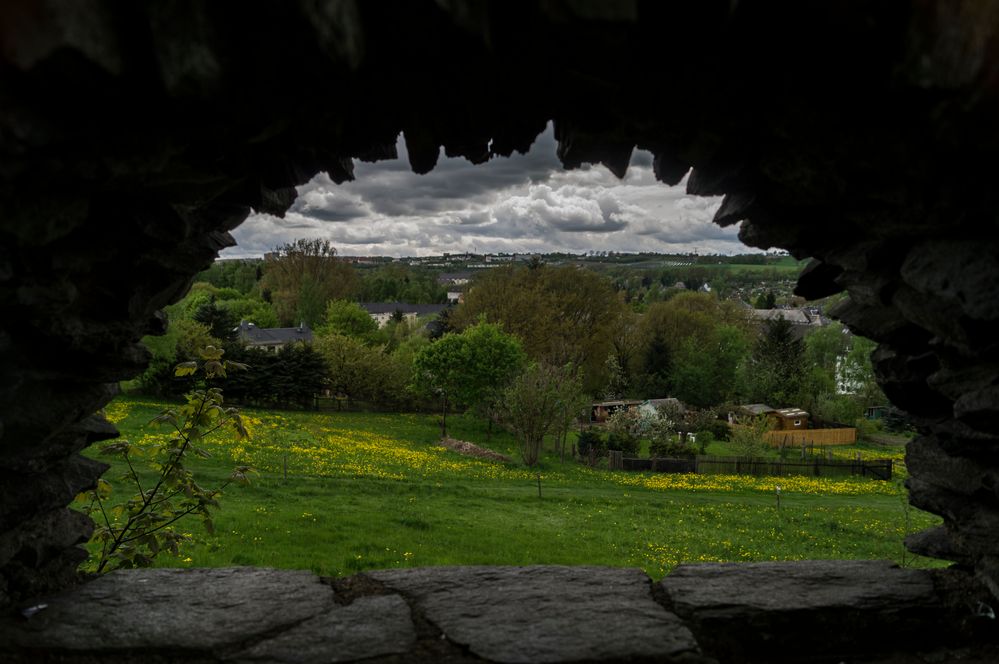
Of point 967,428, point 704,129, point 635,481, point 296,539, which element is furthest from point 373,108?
point 635,481

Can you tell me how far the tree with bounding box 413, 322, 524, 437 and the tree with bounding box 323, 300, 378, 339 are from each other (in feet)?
69.6

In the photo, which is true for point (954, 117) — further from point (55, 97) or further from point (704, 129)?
point (55, 97)

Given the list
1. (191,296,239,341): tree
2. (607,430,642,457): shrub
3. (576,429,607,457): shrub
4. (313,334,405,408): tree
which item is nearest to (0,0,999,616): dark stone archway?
(576,429,607,457): shrub

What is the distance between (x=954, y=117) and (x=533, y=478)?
21353 mm

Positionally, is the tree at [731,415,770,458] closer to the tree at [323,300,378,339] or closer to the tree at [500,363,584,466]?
the tree at [500,363,584,466]

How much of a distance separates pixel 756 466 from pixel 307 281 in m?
53.9

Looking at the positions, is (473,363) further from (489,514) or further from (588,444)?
(489,514)

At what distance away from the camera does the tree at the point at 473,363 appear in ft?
108

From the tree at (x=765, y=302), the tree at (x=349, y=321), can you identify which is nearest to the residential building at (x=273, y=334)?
the tree at (x=349, y=321)

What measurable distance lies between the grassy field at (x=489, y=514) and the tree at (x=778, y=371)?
73.2 ft

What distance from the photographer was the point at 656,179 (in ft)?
10.6

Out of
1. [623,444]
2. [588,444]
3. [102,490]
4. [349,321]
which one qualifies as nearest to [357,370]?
[349,321]

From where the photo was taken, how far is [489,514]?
14516mm

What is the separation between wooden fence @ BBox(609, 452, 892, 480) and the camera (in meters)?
A: 28.1
